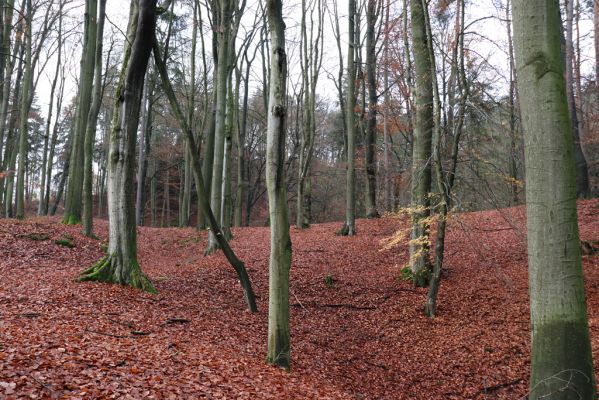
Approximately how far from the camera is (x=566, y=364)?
11.9 ft

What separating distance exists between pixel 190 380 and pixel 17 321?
Answer: 2.43 metres

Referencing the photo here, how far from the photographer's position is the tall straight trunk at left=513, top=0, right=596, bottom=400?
365 cm

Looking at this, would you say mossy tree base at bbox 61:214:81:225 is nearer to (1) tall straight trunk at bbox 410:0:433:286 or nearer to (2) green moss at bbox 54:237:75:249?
(2) green moss at bbox 54:237:75:249

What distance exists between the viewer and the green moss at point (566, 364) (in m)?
3.60

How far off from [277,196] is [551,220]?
10.5ft

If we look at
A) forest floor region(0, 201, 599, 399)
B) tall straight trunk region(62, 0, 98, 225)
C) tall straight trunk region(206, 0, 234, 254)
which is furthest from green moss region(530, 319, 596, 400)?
tall straight trunk region(62, 0, 98, 225)

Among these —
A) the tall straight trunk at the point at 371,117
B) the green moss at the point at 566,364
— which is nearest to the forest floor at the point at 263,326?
the green moss at the point at 566,364

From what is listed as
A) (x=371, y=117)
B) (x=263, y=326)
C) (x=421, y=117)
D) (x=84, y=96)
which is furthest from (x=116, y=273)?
(x=371, y=117)

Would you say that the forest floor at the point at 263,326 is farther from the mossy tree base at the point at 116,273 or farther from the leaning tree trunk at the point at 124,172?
the leaning tree trunk at the point at 124,172

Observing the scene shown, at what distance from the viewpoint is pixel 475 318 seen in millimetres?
8422

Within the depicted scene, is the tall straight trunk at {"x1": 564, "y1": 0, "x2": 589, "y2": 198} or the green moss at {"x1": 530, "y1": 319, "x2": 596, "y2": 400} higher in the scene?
the tall straight trunk at {"x1": 564, "y1": 0, "x2": 589, "y2": 198}

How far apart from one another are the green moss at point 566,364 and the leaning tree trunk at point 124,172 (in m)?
6.58

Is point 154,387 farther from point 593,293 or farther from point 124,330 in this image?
point 593,293

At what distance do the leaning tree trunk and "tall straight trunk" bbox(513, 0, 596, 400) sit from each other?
6.46 meters
